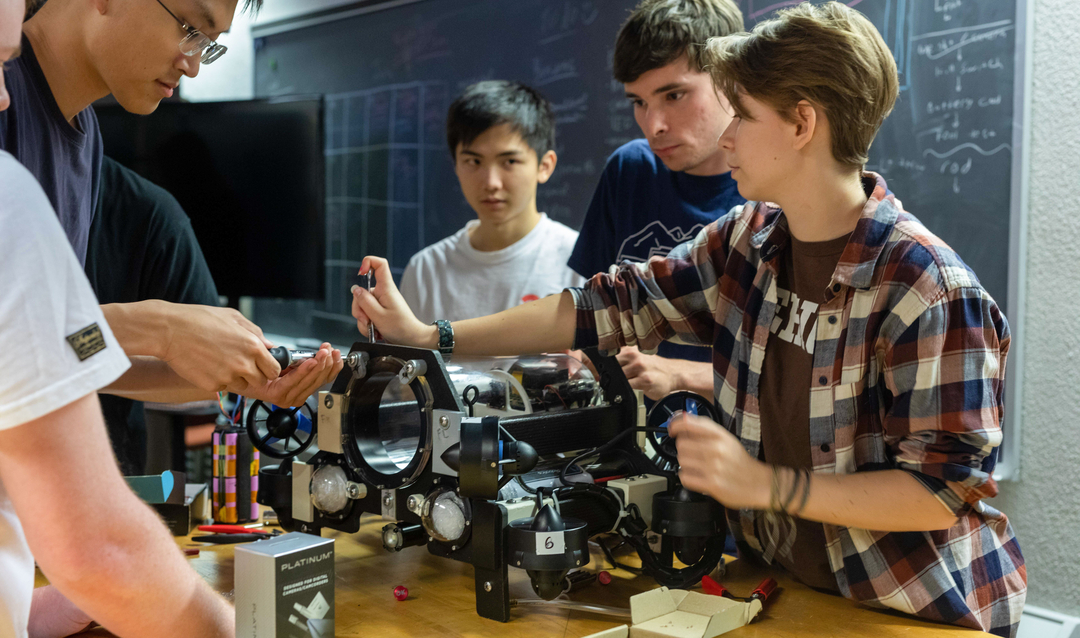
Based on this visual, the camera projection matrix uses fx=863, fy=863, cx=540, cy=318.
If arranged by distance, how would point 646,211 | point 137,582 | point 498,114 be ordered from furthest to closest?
1. point 498,114
2. point 646,211
3. point 137,582

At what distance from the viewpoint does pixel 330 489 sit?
54.9 inches

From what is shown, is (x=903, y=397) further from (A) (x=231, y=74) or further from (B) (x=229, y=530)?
(A) (x=231, y=74)

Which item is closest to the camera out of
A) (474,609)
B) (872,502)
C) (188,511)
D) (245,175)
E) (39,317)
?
(39,317)

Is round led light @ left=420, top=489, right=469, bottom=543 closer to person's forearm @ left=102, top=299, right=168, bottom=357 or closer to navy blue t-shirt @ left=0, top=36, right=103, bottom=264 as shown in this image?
person's forearm @ left=102, top=299, right=168, bottom=357

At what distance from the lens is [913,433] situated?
3.79 feet

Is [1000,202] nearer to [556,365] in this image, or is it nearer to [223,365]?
[556,365]

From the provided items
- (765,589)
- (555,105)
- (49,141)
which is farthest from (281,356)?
(555,105)

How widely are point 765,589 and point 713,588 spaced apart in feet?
0.25

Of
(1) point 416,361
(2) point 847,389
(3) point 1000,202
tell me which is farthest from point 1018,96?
(1) point 416,361

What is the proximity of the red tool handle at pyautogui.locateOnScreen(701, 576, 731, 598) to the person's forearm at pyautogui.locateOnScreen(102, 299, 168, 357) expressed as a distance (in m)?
0.86

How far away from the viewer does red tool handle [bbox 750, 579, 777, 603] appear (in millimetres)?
1265

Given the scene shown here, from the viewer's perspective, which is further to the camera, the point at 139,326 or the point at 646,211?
the point at 646,211

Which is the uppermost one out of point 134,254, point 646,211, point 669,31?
point 669,31

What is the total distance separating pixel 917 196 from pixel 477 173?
4.19 feet
